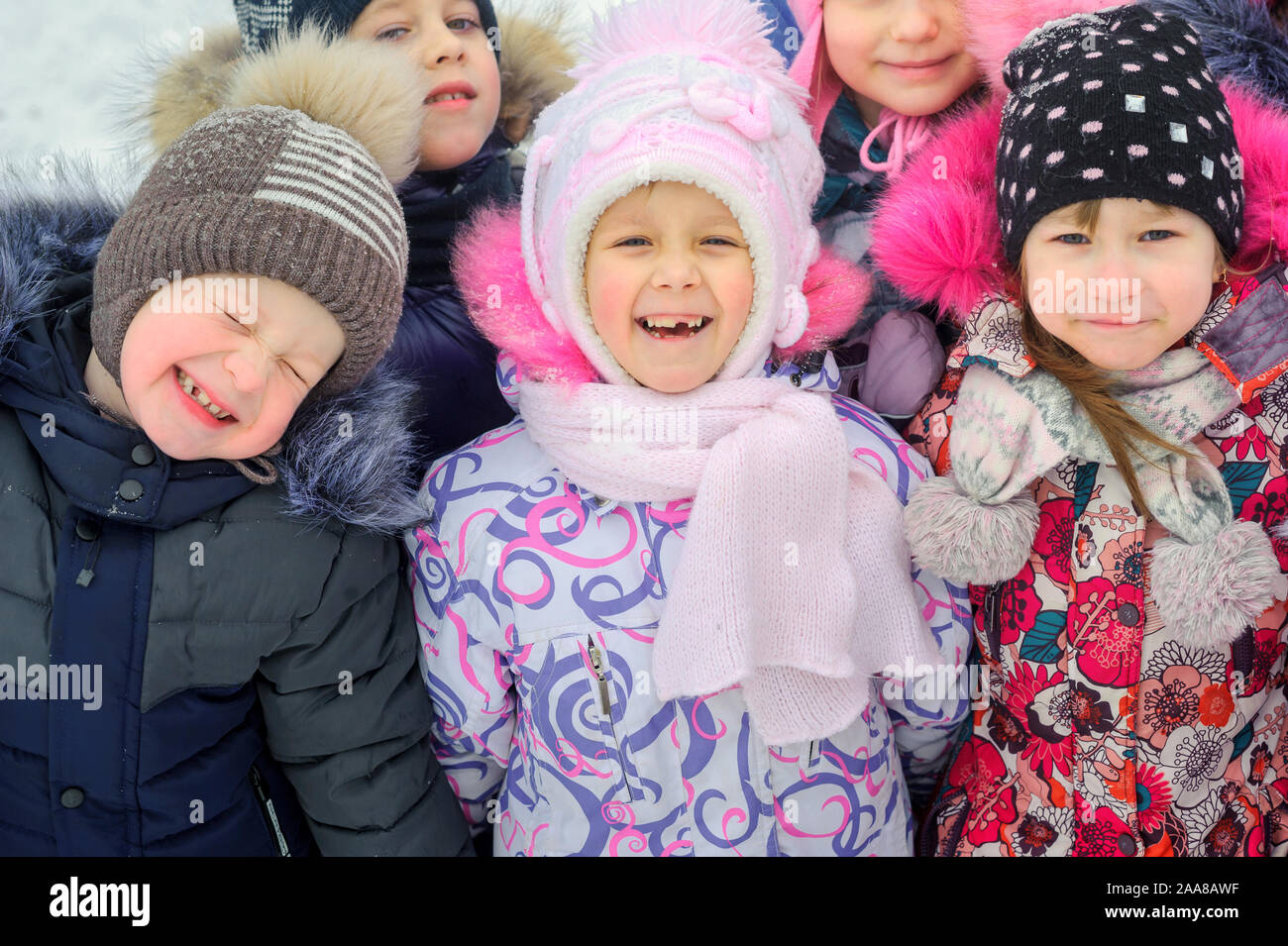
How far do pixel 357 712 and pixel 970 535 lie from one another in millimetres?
979

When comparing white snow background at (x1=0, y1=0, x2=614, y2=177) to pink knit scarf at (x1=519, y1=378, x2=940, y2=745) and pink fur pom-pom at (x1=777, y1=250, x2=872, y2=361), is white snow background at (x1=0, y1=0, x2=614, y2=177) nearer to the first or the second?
pink fur pom-pom at (x1=777, y1=250, x2=872, y2=361)

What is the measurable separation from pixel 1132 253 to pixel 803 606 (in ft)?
2.25

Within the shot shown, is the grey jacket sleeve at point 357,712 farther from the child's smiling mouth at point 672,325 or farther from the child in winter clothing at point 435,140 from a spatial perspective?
the child's smiling mouth at point 672,325

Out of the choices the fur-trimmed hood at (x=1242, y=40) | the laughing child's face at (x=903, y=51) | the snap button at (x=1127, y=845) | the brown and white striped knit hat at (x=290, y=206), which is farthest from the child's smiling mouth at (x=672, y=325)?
the snap button at (x=1127, y=845)

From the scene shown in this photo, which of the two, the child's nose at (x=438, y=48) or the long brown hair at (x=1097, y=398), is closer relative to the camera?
the long brown hair at (x=1097, y=398)

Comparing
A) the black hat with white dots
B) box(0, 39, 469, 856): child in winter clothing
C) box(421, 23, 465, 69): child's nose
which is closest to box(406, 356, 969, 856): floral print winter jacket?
box(0, 39, 469, 856): child in winter clothing

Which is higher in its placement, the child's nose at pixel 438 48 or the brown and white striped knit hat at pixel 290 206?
the child's nose at pixel 438 48

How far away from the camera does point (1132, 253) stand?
1.50 metres

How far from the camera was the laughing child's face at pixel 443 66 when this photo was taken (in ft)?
6.59

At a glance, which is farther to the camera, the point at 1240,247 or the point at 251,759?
the point at 251,759

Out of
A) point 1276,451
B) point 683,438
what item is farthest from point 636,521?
point 1276,451

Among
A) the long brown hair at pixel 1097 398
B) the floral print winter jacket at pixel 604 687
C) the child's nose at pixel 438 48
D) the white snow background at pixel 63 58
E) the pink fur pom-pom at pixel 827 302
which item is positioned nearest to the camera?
the long brown hair at pixel 1097 398
